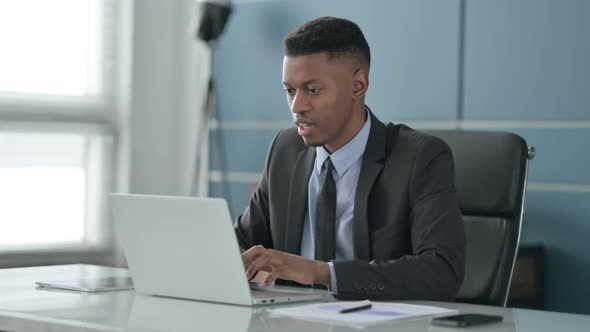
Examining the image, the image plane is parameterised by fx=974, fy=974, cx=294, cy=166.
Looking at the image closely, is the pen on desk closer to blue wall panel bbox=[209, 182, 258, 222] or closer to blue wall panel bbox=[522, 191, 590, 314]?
blue wall panel bbox=[522, 191, 590, 314]

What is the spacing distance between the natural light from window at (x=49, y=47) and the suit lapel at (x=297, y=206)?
2283 mm

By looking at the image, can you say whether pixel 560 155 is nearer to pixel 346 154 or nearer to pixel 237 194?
pixel 346 154

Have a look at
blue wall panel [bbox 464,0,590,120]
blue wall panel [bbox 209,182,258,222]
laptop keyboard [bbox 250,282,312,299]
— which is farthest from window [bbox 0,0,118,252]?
laptop keyboard [bbox 250,282,312,299]

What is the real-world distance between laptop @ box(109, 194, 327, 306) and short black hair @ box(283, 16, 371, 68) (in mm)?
685

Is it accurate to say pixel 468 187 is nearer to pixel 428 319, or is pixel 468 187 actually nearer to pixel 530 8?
pixel 428 319

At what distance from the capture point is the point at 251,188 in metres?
4.57

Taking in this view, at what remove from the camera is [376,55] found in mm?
4164

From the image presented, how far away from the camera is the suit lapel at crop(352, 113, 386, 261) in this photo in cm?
230

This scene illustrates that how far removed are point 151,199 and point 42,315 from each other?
12.4 inches

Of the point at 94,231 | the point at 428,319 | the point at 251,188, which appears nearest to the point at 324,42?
the point at 428,319

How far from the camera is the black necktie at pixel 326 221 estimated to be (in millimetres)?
2348

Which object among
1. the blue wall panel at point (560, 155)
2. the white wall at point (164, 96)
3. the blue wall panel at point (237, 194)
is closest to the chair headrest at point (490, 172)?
the blue wall panel at point (560, 155)

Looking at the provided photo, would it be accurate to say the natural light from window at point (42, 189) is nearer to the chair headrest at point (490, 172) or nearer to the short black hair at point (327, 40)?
the short black hair at point (327, 40)

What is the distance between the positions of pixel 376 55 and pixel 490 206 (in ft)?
6.18
